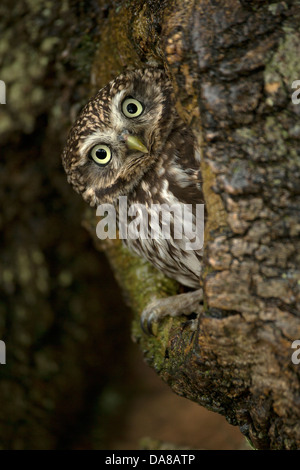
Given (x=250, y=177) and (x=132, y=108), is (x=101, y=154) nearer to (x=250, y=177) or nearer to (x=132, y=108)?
(x=132, y=108)

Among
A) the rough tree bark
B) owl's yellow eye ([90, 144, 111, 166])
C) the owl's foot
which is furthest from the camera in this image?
the owl's foot

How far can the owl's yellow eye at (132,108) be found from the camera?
2.04 m

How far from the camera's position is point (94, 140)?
2102 millimetres

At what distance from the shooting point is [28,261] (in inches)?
144

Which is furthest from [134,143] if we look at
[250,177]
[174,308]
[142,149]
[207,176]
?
[174,308]

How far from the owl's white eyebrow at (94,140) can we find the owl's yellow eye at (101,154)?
0.02m

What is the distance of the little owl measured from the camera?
2.01 metres

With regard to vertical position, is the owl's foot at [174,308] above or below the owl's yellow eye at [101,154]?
below

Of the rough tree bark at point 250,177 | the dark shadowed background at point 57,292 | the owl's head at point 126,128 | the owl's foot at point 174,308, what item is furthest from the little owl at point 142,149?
the dark shadowed background at point 57,292

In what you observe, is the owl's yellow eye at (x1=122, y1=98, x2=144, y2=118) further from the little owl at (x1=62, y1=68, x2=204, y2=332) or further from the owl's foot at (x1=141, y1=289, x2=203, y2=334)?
the owl's foot at (x1=141, y1=289, x2=203, y2=334)

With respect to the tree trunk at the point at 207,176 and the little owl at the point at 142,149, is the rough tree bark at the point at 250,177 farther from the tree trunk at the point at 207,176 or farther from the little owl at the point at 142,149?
the little owl at the point at 142,149

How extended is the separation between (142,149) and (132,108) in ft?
0.60

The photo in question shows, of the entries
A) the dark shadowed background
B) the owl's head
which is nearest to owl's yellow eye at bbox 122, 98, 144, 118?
the owl's head

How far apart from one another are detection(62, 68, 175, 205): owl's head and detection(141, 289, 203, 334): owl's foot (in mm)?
535
